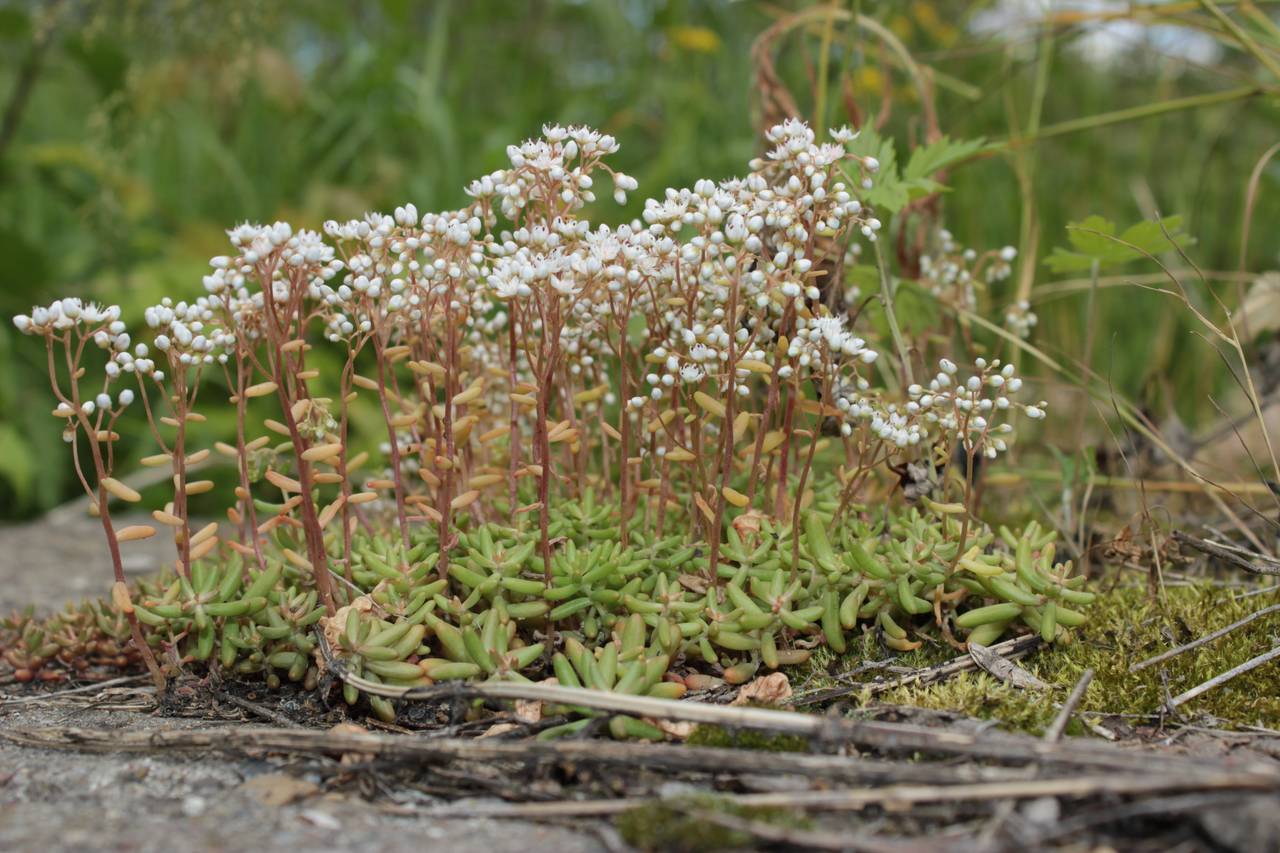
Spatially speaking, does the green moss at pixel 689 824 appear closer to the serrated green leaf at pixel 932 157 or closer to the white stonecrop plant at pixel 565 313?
the white stonecrop plant at pixel 565 313

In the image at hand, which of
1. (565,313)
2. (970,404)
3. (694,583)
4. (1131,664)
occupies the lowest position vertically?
(1131,664)

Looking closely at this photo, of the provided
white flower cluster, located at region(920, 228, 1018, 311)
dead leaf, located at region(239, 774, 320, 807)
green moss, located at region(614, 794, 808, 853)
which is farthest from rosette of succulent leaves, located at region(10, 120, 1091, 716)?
white flower cluster, located at region(920, 228, 1018, 311)

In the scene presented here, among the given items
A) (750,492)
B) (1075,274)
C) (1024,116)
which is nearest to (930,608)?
(750,492)

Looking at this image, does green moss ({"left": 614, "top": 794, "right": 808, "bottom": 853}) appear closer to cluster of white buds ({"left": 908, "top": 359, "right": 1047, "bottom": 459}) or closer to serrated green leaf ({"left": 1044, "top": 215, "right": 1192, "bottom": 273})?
cluster of white buds ({"left": 908, "top": 359, "right": 1047, "bottom": 459})

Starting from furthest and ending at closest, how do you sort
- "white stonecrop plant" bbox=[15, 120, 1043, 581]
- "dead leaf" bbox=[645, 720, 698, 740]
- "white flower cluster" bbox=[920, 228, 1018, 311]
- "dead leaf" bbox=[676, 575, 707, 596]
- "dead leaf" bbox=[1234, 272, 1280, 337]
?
"dead leaf" bbox=[1234, 272, 1280, 337] → "white flower cluster" bbox=[920, 228, 1018, 311] → "dead leaf" bbox=[676, 575, 707, 596] → "white stonecrop plant" bbox=[15, 120, 1043, 581] → "dead leaf" bbox=[645, 720, 698, 740]

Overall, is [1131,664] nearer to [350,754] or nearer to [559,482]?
[559,482]

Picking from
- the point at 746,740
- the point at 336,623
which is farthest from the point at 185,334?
the point at 746,740

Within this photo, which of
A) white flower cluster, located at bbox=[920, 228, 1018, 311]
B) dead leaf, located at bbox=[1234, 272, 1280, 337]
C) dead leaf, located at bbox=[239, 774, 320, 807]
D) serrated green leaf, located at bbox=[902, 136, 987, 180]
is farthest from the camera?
dead leaf, located at bbox=[1234, 272, 1280, 337]
